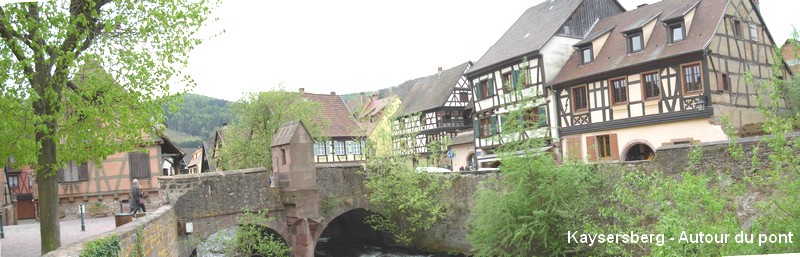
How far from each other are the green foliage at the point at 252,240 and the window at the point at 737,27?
981cm

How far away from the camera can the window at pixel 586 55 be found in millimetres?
16594

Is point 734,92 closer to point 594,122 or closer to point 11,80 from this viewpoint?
point 594,122

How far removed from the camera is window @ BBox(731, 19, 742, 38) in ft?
43.5

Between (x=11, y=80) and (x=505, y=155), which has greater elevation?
(x=11, y=80)

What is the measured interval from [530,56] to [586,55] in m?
1.53

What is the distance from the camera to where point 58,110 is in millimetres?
6320

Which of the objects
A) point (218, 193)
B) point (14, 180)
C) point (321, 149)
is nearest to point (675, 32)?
point (218, 193)

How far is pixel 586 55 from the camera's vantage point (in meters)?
16.8

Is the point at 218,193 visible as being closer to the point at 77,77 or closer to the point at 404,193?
the point at 404,193

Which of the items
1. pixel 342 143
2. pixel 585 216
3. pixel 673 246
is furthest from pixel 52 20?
pixel 342 143

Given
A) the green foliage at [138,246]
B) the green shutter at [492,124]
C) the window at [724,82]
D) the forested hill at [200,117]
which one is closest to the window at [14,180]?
the forested hill at [200,117]

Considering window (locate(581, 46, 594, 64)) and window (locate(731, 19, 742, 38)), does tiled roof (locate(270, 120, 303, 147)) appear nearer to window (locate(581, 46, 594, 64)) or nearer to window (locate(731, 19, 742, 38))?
window (locate(581, 46, 594, 64))

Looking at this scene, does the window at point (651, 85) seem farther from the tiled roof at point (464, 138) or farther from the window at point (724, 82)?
the tiled roof at point (464, 138)

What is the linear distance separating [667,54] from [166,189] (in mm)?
10333
